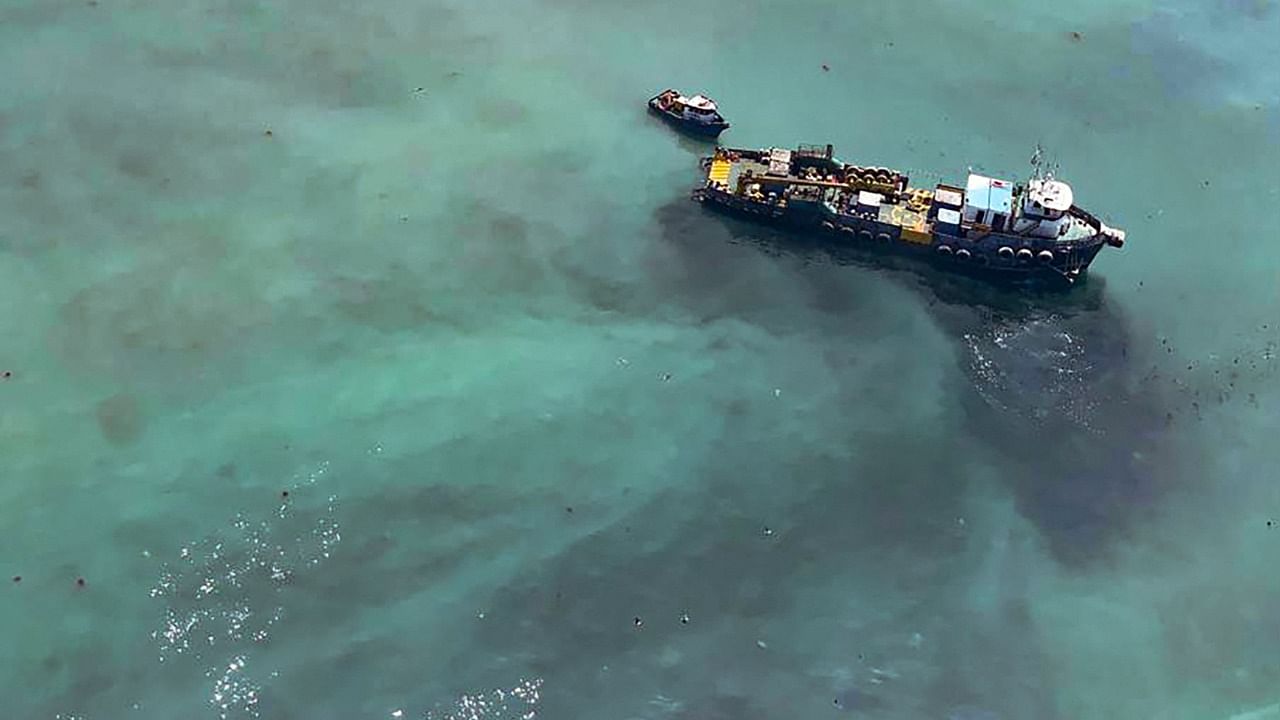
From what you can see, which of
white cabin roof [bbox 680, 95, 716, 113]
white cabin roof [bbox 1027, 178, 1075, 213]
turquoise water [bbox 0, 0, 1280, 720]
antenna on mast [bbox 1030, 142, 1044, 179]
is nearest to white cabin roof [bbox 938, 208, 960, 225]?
turquoise water [bbox 0, 0, 1280, 720]

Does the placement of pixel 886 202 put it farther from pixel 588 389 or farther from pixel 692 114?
pixel 588 389

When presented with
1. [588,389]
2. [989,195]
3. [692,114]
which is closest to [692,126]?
[692,114]

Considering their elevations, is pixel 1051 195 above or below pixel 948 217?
above

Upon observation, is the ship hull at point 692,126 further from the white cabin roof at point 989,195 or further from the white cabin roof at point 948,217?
the white cabin roof at point 989,195

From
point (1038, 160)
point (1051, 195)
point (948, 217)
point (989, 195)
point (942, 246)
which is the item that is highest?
point (1051, 195)

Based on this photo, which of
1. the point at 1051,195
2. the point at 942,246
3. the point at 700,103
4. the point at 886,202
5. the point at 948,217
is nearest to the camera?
the point at 1051,195

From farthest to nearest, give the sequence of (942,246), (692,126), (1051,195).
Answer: (692,126) → (942,246) → (1051,195)

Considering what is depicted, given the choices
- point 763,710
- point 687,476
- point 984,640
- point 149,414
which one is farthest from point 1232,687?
point 149,414

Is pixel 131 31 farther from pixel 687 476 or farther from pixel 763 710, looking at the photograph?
pixel 763 710
